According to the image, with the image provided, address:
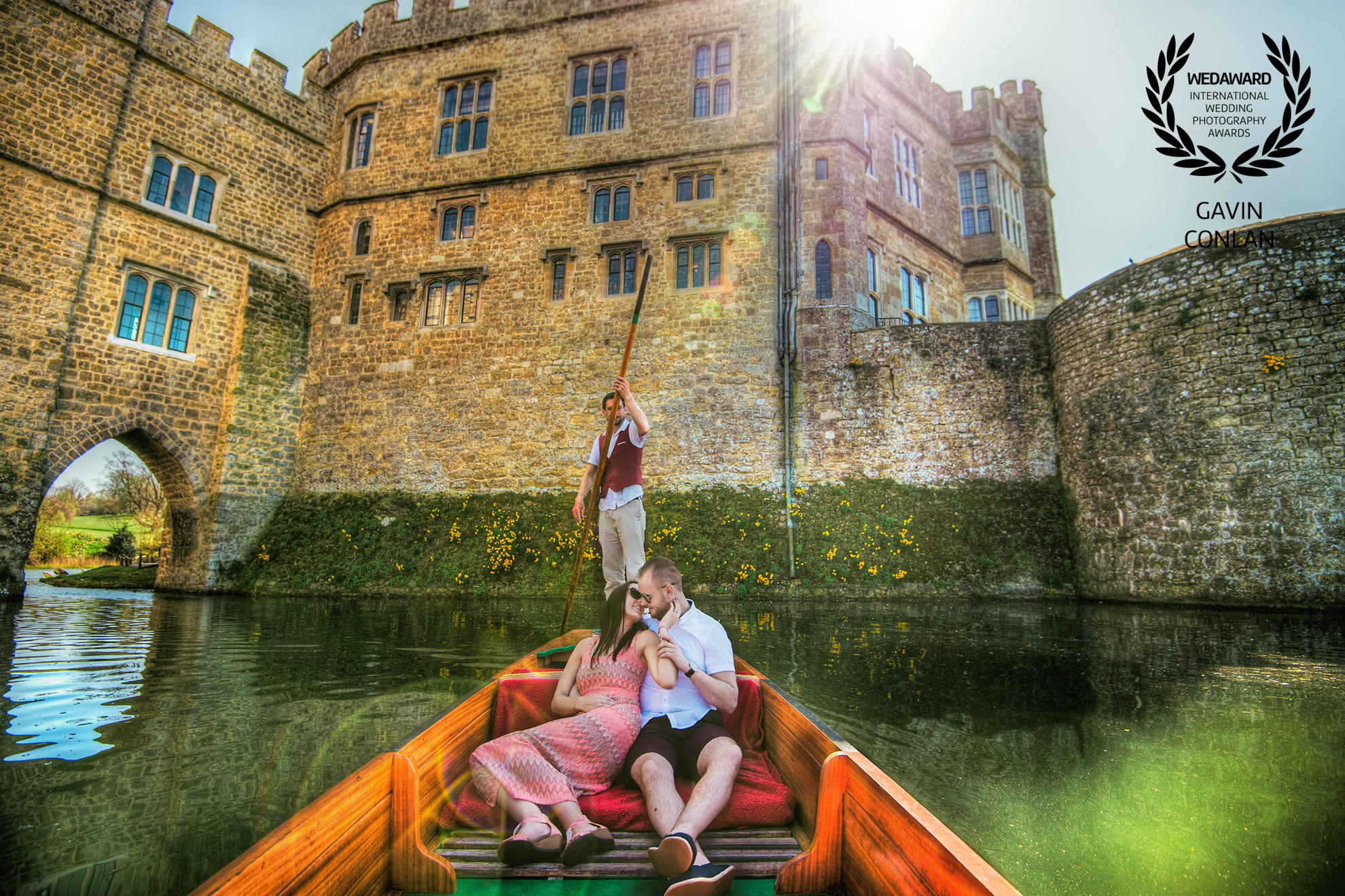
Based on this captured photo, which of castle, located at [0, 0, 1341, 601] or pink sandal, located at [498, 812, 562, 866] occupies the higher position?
castle, located at [0, 0, 1341, 601]

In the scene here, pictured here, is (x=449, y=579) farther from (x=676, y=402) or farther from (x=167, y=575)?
(x=167, y=575)

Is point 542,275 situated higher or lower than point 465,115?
lower

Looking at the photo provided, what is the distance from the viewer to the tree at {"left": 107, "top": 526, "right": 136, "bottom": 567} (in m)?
27.0

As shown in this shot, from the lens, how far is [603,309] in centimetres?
1479

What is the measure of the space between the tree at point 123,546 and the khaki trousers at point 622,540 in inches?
1212

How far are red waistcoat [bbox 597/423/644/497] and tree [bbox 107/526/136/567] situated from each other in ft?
102

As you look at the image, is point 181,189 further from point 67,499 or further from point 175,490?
point 67,499

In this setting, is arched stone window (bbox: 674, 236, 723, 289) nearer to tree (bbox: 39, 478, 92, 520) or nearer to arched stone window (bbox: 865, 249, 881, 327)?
arched stone window (bbox: 865, 249, 881, 327)

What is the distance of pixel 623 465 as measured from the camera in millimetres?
5734

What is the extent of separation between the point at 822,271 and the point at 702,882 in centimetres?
1395

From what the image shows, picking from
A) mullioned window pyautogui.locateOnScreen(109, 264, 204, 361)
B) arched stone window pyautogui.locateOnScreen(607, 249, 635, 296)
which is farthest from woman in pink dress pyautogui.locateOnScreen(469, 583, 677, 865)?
mullioned window pyautogui.locateOnScreen(109, 264, 204, 361)

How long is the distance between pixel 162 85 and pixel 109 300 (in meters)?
5.55

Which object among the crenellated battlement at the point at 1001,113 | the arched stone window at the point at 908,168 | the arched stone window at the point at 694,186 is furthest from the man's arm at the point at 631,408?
the crenellated battlement at the point at 1001,113

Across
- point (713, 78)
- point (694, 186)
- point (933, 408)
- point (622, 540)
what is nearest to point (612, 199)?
point (694, 186)
